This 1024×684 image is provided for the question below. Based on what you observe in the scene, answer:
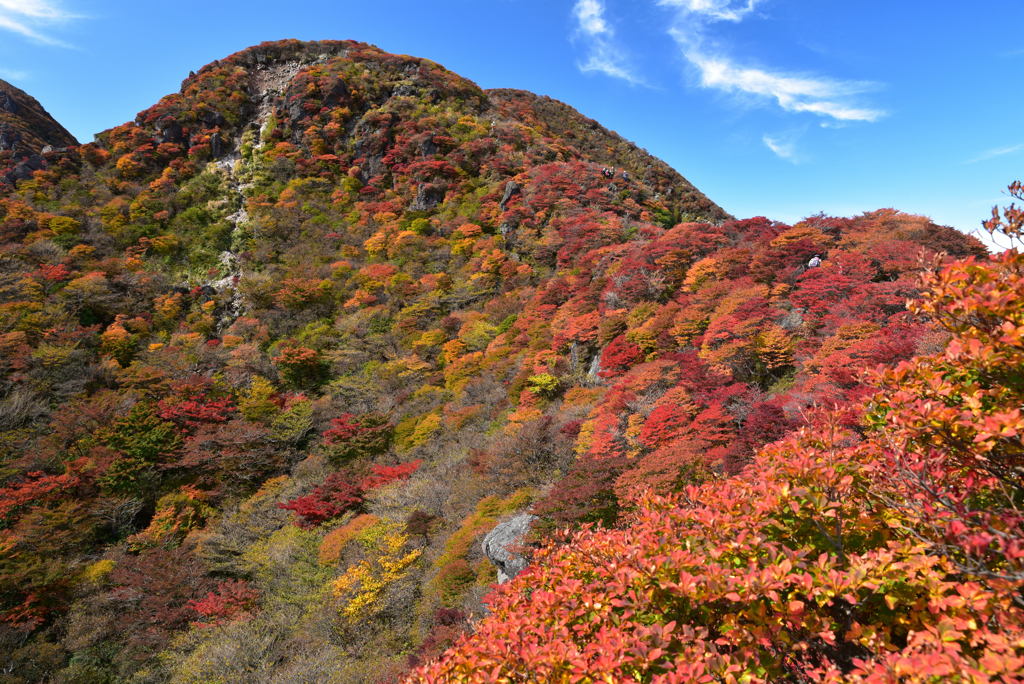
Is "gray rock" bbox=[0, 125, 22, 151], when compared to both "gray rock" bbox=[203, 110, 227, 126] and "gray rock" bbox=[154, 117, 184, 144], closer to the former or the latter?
"gray rock" bbox=[154, 117, 184, 144]

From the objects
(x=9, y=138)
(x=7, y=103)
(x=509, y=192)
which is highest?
(x=7, y=103)

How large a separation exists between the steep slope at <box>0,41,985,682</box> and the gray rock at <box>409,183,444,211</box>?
0.14m

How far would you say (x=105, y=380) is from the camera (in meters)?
18.8

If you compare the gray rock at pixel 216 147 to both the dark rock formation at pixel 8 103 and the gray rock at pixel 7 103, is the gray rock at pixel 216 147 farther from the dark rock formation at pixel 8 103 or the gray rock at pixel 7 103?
the gray rock at pixel 7 103

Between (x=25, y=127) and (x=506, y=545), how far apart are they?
55.5m

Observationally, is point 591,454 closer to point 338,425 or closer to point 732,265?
point 732,265

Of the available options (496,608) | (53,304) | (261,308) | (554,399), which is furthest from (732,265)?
(53,304)

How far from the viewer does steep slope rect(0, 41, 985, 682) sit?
28.4 ft

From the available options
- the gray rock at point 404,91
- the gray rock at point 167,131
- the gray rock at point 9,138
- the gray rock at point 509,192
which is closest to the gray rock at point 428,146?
the gray rock at point 404,91

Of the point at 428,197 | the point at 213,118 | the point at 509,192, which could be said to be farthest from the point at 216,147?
the point at 509,192

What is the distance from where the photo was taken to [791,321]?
10.3 meters

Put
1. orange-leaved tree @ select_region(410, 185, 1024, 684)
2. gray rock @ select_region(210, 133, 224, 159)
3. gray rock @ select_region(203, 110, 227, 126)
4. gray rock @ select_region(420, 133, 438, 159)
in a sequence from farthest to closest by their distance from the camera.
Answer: gray rock @ select_region(203, 110, 227, 126)
gray rock @ select_region(210, 133, 224, 159)
gray rock @ select_region(420, 133, 438, 159)
orange-leaved tree @ select_region(410, 185, 1024, 684)

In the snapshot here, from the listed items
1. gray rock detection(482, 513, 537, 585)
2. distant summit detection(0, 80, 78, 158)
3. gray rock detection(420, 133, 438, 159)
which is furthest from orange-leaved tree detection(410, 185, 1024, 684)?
distant summit detection(0, 80, 78, 158)

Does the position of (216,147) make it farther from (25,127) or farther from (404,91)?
(25,127)
